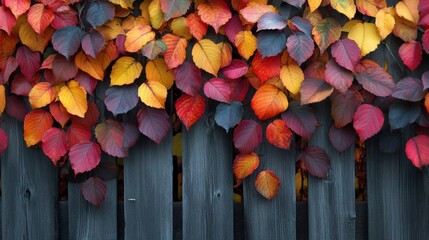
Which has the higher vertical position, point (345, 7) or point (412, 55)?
point (345, 7)

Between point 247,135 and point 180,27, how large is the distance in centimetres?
40

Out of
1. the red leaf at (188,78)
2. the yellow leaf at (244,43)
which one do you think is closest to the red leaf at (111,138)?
the red leaf at (188,78)

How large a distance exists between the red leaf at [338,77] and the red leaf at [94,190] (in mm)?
799

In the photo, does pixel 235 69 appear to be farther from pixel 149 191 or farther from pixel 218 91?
pixel 149 191

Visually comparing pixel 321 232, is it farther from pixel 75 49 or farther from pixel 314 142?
pixel 75 49

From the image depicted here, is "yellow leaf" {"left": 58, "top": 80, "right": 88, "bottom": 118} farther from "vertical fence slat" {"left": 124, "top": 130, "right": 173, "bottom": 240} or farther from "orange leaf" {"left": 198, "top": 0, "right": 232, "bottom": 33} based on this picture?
"orange leaf" {"left": 198, "top": 0, "right": 232, "bottom": 33}

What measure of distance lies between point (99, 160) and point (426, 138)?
40.9 inches

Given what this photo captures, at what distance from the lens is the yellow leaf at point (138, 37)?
2.03 metres

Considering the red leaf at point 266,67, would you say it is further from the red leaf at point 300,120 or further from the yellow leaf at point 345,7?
the yellow leaf at point 345,7

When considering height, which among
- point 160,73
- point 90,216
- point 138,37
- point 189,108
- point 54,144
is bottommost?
point 90,216

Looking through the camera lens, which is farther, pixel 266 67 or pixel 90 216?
pixel 90 216

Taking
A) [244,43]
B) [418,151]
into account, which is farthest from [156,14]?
[418,151]

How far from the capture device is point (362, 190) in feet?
9.52

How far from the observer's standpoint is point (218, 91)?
2059mm
